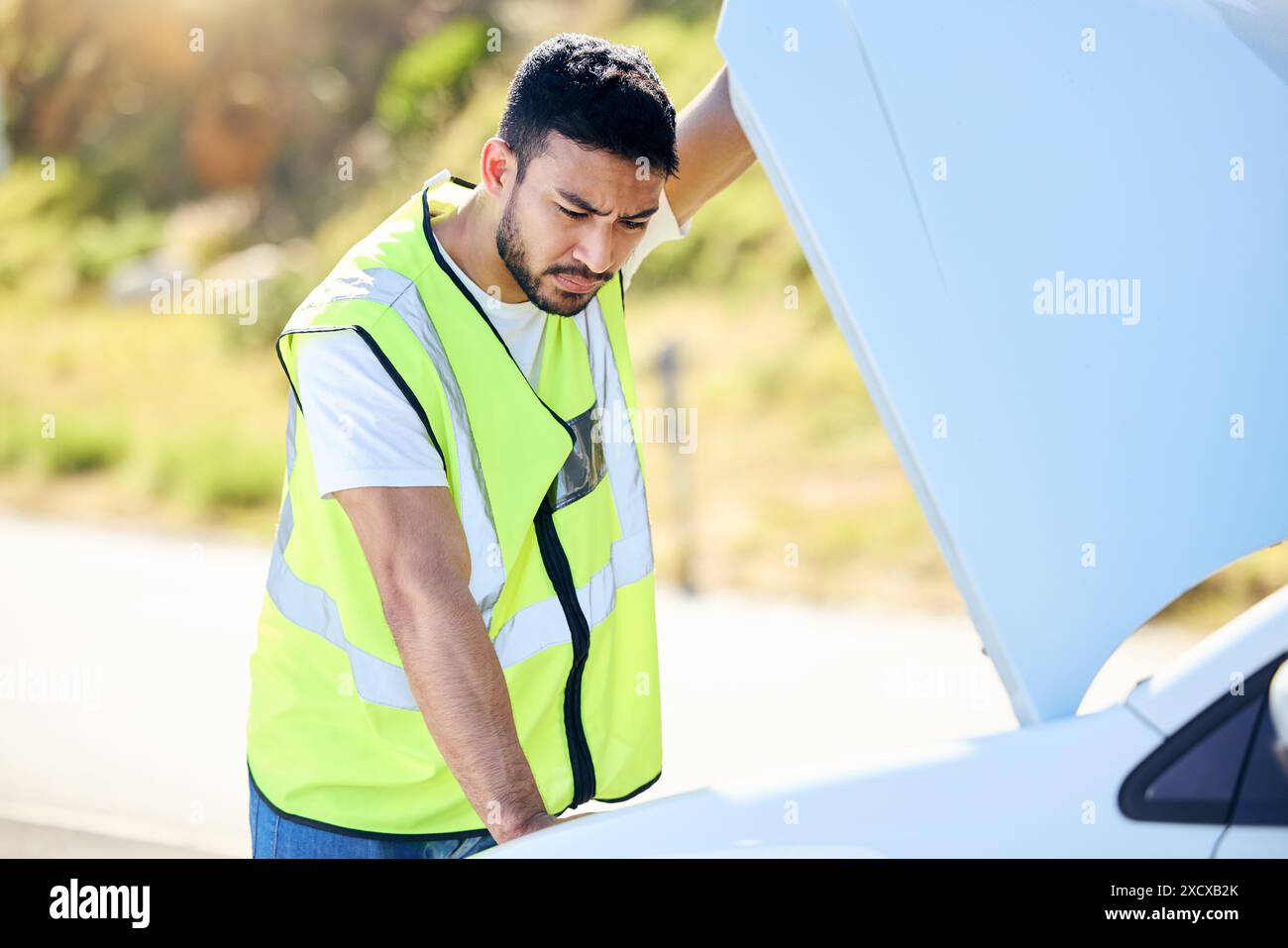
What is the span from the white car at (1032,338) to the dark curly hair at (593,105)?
242 millimetres

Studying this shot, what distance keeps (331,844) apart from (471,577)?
0.52 m

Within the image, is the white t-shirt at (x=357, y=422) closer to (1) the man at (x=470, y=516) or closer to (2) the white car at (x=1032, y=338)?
(1) the man at (x=470, y=516)

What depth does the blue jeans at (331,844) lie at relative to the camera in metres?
2.32

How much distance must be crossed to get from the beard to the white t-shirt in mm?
325

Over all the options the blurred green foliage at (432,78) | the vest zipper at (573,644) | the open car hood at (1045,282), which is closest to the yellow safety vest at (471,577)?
the vest zipper at (573,644)

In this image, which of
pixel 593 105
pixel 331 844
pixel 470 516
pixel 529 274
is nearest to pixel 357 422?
pixel 470 516

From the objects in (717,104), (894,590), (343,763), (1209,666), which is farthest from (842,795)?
(894,590)

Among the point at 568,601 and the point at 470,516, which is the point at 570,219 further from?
the point at 568,601

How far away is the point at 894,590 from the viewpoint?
6.84 m

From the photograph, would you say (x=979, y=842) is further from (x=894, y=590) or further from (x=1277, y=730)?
(x=894, y=590)

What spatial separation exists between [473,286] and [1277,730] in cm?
140

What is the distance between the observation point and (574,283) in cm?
231

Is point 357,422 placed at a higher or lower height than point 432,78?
lower

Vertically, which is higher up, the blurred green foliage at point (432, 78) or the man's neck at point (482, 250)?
the blurred green foliage at point (432, 78)
